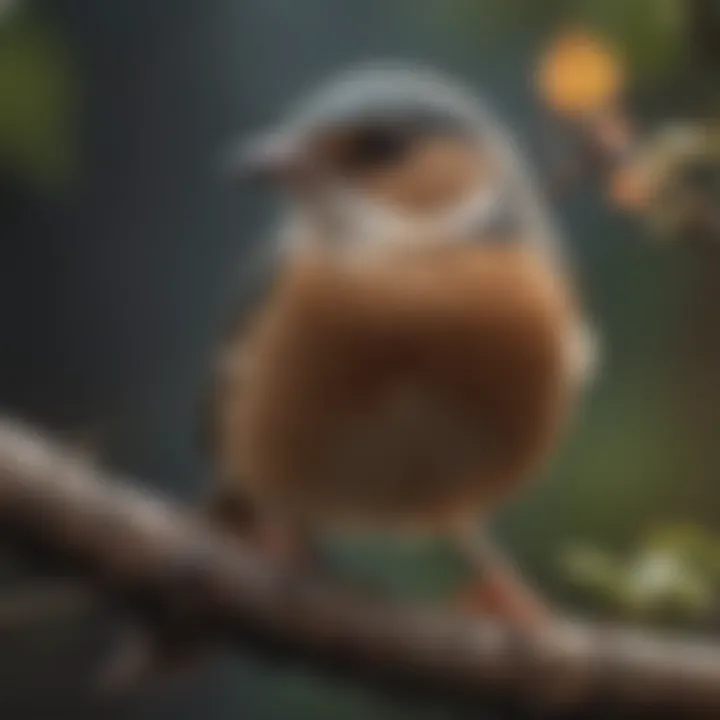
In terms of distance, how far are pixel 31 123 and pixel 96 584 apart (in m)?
0.23

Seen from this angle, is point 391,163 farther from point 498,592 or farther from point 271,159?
point 498,592

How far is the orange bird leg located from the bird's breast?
0.08 ft

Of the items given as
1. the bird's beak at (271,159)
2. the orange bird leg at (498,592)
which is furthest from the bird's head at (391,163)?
the orange bird leg at (498,592)

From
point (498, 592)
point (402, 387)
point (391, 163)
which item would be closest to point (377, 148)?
point (391, 163)

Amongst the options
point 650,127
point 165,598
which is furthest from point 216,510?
point 650,127

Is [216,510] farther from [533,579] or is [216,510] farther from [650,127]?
[650,127]

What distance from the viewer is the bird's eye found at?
2.35 ft

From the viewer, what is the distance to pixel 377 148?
2.37 feet

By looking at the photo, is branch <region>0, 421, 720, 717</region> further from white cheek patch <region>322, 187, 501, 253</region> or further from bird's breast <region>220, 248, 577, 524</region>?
white cheek patch <region>322, 187, 501, 253</region>

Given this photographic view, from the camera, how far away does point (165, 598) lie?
2.40ft

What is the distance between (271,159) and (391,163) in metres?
0.06

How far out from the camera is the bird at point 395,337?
0.73 meters

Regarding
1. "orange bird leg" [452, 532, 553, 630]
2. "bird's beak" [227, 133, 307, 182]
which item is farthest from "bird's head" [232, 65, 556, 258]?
"orange bird leg" [452, 532, 553, 630]

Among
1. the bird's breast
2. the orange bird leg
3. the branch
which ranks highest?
the bird's breast
